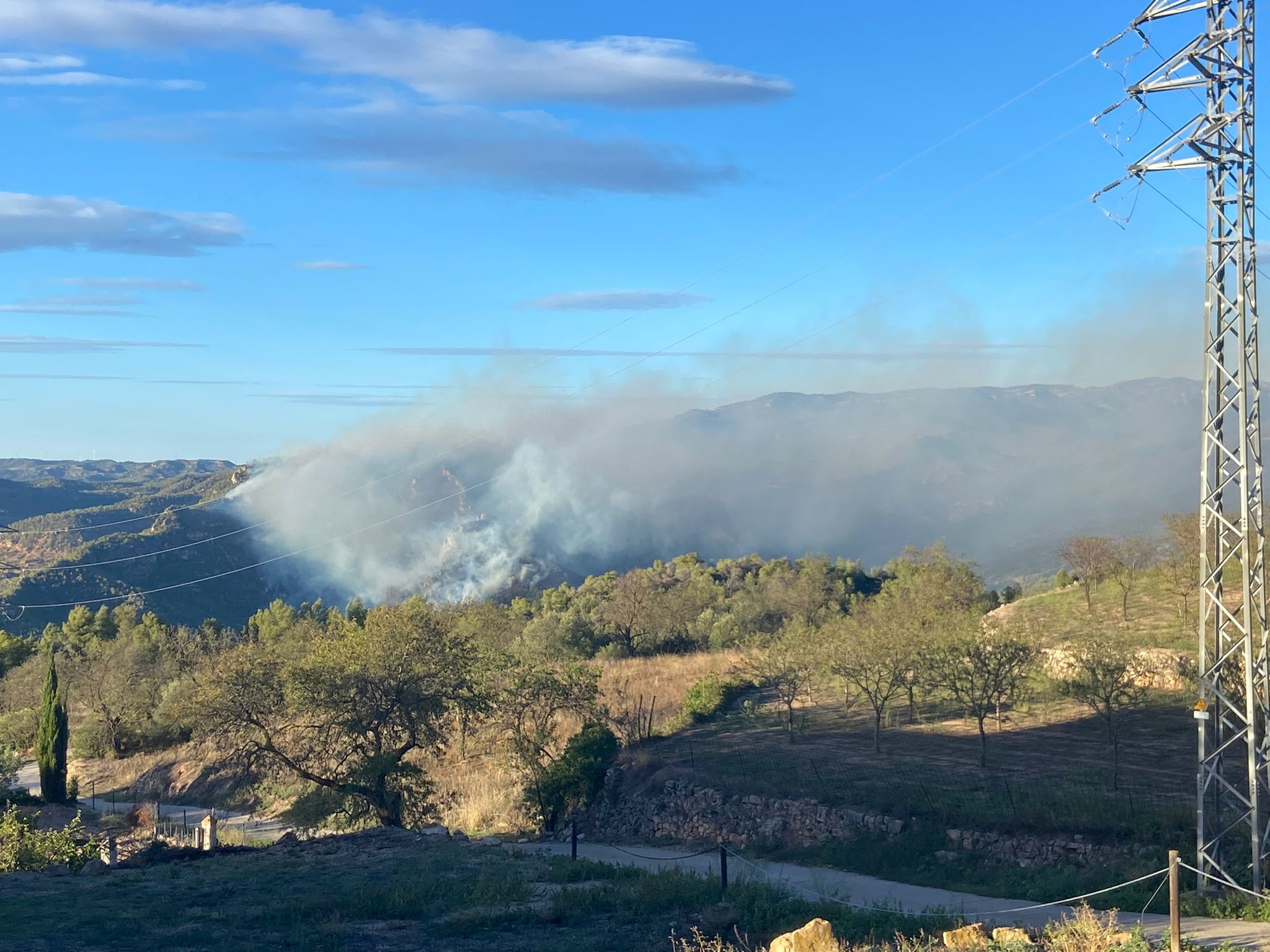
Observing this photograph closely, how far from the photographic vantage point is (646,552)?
151 metres

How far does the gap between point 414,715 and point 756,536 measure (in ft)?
434

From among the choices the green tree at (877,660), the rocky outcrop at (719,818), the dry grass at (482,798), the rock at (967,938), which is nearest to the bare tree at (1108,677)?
the green tree at (877,660)

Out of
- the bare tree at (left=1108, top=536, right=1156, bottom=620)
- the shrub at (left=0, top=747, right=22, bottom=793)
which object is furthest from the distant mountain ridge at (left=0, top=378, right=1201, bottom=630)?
the bare tree at (left=1108, top=536, right=1156, bottom=620)

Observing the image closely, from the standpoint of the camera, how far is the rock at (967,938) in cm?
1189

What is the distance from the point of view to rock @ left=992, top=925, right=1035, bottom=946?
11.6 meters

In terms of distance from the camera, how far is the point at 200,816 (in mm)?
35625

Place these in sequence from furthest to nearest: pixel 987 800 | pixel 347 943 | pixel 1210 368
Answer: pixel 987 800
pixel 1210 368
pixel 347 943

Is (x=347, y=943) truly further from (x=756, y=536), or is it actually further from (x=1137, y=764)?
(x=756, y=536)

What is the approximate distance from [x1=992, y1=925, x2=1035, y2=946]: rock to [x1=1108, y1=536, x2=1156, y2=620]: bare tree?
1552 inches

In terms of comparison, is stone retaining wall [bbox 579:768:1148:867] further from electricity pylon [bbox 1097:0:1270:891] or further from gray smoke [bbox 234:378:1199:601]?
gray smoke [bbox 234:378:1199:601]

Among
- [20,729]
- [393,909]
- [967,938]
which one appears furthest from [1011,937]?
[20,729]

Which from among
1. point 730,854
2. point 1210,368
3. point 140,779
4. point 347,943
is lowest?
point 140,779

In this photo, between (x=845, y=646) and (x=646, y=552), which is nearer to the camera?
(x=845, y=646)

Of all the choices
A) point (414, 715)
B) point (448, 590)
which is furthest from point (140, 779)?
point (448, 590)
